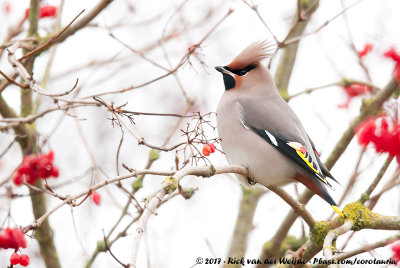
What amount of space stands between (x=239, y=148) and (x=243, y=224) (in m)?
1.11

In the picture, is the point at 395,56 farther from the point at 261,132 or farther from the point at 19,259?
the point at 19,259

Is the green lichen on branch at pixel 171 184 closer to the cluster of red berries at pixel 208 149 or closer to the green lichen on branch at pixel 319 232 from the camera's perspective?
the cluster of red berries at pixel 208 149

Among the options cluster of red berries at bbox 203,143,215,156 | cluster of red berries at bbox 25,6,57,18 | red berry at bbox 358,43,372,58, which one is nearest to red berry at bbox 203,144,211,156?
cluster of red berries at bbox 203,143,215,156

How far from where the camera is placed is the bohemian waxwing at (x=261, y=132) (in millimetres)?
4312

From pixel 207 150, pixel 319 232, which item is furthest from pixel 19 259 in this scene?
pixel 319 232

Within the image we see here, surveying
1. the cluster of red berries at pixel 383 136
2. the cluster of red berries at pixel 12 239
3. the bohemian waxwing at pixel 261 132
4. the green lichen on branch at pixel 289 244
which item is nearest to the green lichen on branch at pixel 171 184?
the cluster of red berries at pixel 12 239

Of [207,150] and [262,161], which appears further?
[262,161]

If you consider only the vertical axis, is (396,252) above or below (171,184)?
below

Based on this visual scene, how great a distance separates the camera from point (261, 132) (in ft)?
15.1

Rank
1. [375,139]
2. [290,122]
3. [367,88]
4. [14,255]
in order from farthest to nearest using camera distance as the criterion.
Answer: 1. [367,88]
2. [290,122]
3. [375,139]
4. [14,255]

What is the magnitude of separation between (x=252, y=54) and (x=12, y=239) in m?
2.67

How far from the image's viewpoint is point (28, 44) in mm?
4289

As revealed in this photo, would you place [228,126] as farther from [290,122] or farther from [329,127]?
[329,127]

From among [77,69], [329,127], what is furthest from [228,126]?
[77,69]
